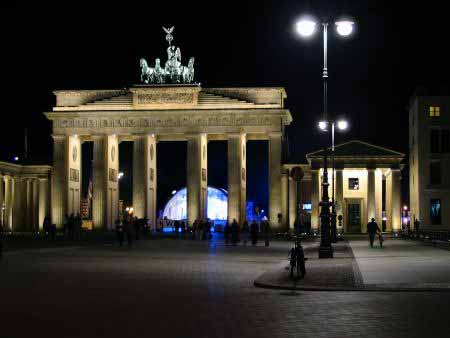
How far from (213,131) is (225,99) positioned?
11.8ft

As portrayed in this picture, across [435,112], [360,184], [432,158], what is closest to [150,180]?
[360,184]

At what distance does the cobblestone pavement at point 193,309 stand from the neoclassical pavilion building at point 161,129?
198 ft

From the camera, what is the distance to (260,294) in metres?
21.5

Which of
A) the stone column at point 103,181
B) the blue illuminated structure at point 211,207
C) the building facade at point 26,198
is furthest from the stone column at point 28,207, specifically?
the blue illuminated structure at point 211,207

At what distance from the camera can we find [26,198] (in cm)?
9844

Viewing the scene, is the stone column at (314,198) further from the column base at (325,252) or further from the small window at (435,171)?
the column base at (325,252)

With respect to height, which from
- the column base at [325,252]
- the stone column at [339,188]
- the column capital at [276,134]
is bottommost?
the column base at [325,252]

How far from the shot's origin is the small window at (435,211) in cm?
8200

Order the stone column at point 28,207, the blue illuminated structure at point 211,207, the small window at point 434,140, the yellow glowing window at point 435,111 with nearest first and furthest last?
1. the yellow glowing window at point 435,111
2. the small window at point 434,140
3. the stone column at point 28,207
4. the blue illuminated structure at point 211,207

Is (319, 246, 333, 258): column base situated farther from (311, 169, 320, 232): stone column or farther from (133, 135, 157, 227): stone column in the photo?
(133, 135, 157, 227): stone column

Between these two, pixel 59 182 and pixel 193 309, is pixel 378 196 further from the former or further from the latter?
pixel 193 309

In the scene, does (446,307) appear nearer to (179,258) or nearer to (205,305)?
(205,305)

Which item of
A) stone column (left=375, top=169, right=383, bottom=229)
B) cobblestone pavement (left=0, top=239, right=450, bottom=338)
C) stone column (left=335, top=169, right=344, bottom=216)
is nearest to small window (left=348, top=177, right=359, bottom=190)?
stone column (left=375, top=169, right=383, bottom=229)

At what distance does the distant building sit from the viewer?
270 ft
